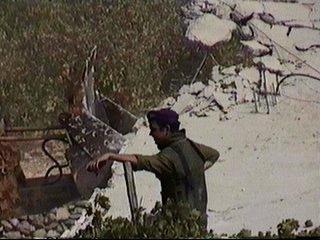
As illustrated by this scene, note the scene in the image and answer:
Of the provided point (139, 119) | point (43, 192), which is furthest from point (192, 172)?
point (43, 192)

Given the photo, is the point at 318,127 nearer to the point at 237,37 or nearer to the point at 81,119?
the point at 237,37

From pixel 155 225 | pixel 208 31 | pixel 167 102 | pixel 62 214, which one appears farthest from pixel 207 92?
pixel 62 214

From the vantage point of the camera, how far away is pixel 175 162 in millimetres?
6262

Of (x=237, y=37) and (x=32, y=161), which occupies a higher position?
(x=237, y=37)

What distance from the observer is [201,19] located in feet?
21.5

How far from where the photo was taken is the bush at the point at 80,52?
6289 mm

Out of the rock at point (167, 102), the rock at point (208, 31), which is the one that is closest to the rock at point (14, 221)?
the rock at point (167, 102)

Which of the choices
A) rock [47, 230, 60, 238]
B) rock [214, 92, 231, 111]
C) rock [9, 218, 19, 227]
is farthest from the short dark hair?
rock [9, 218, 19, 227]

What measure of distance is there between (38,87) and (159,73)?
68cm

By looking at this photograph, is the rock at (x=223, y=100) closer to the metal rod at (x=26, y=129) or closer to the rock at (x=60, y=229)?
the metal rod at (x=26, y=129)

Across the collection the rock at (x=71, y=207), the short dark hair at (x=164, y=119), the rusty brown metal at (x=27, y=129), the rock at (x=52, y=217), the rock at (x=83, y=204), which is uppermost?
the short dark hair at (x=164, y=119)

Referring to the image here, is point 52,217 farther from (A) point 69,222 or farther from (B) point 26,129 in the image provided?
(B) point 26,129

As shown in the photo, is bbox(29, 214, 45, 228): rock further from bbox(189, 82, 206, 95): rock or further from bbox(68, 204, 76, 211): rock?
bbox(189, 82, 206, 95): rock

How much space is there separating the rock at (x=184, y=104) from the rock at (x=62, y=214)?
0.82 m
